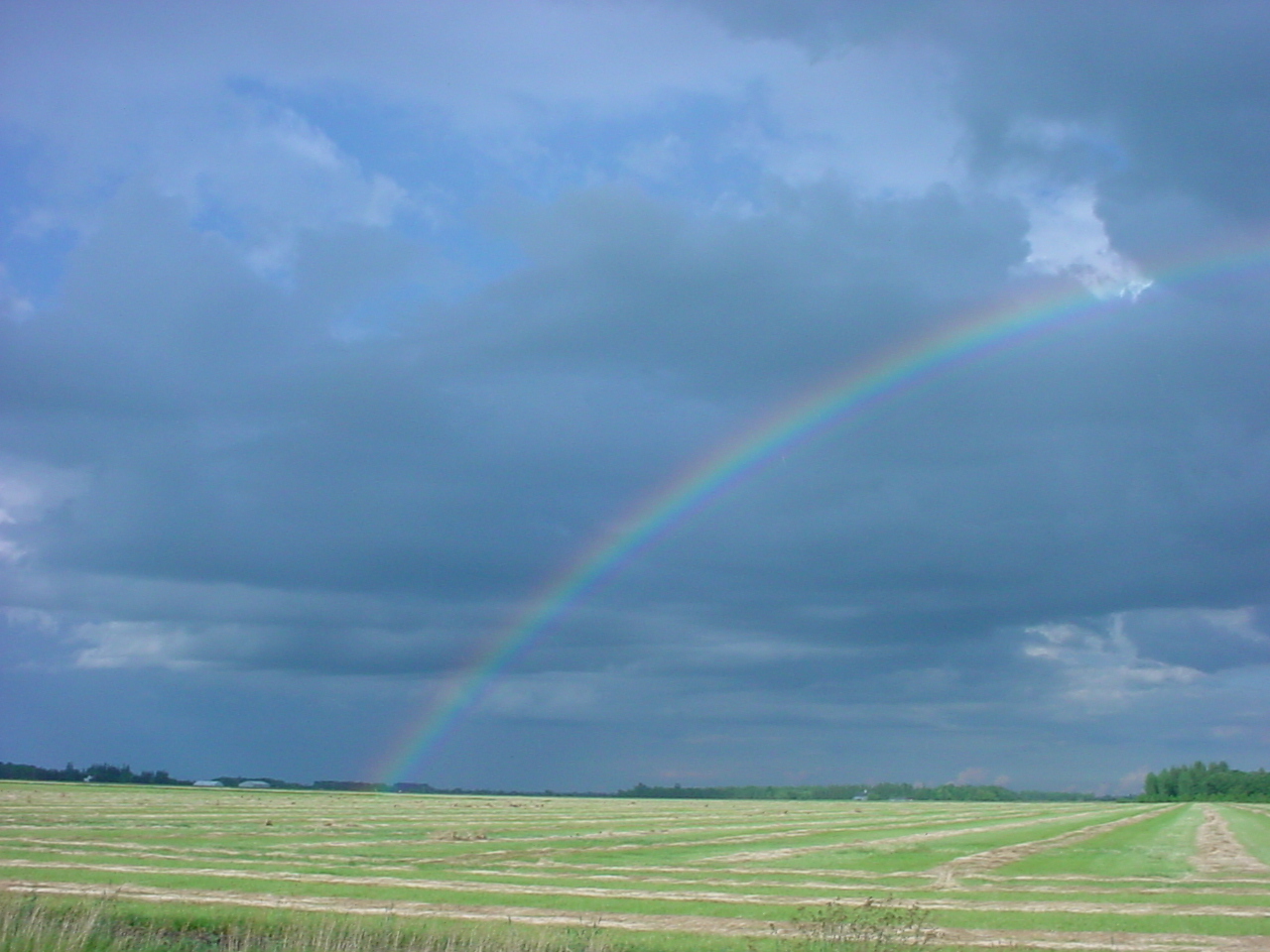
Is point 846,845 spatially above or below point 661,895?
above

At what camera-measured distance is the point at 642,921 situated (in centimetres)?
2930

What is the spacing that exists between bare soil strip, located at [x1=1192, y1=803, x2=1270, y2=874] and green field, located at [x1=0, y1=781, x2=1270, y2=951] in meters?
0.17

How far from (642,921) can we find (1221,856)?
3641 centimetres

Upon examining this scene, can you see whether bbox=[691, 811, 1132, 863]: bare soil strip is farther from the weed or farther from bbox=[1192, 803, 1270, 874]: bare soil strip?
the weed

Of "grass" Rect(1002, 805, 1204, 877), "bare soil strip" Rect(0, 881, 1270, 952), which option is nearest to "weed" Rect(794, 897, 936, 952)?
"bare soil strip" Rect(0, 881, 1270, 952)

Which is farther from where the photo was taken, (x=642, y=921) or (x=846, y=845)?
(x=846, y=845)

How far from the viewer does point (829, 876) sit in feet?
135

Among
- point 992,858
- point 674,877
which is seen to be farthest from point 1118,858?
point 674,877

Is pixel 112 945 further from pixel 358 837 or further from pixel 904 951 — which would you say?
pixel 358 837

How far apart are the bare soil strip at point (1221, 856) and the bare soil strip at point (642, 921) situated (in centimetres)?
2077

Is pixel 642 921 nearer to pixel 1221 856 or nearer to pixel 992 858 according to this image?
pixel 992 858

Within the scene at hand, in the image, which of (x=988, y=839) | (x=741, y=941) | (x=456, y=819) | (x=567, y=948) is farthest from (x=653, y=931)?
(x=456, y=819)

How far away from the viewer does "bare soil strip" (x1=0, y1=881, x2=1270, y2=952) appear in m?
25.7

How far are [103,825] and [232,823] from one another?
29.4 feet
